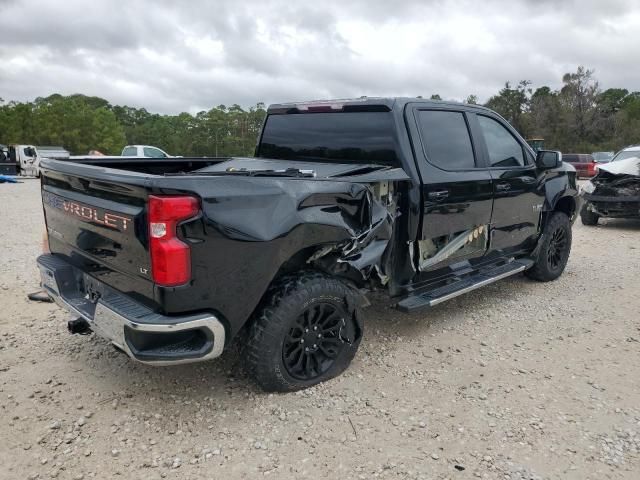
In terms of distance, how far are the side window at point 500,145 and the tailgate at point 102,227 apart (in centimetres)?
326

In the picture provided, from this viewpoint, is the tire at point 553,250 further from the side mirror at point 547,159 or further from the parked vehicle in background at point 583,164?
the parked vehicle in background at point 583,164

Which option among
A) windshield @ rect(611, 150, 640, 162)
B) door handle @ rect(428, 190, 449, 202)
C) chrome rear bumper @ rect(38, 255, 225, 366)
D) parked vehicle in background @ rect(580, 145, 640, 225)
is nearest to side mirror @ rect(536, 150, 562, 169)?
door handle @ rect(428, 190, 449, 202)

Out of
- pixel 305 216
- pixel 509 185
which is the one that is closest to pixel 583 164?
pixel 509 185

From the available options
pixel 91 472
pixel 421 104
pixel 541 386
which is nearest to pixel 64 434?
pixel 91 472

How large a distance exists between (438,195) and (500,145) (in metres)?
1.37

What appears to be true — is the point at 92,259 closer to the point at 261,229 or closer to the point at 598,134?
the point at 261,229

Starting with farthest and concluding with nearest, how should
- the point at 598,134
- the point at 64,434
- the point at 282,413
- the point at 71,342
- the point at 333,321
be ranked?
1. the point at 598,134
2. the point at 71,342
3. the point at 333,321
4. the point at 282,413
5. the point at 64,434

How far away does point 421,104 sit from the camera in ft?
13.5

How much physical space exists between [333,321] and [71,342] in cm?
208

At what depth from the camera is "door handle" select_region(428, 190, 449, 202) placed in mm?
3890

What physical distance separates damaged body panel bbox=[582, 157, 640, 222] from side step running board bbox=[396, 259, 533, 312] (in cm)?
553

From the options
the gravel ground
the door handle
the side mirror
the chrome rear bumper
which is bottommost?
the gravel ground

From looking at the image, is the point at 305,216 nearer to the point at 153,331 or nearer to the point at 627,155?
the point at 153,331

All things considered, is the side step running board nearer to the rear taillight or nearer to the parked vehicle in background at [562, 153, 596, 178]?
the rear taillight
